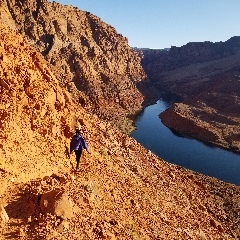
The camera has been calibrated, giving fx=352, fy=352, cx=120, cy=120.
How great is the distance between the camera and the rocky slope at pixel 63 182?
9.59 m

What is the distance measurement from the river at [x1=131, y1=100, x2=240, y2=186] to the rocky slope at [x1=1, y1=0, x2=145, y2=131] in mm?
5061

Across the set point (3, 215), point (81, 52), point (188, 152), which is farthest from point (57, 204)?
point (81, 52)

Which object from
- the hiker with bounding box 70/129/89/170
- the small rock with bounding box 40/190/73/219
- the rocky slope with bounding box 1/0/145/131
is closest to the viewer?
the small rock with bounding box 40/190/73/219

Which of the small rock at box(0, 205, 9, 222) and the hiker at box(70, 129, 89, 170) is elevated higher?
the hiker at box(70, 129, 89, 170)

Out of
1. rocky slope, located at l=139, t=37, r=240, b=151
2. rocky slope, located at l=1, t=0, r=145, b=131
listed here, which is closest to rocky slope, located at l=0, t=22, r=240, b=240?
rocky slope, located at l=1, t=0, r=145, b=131

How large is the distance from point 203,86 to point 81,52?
3998cm

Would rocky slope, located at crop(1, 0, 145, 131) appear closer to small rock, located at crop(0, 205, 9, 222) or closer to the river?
the river

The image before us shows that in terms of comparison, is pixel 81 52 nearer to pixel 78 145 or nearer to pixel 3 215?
pixel 78 145

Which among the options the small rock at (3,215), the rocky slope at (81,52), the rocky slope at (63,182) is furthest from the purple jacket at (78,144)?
the rocky slope at (81,52)

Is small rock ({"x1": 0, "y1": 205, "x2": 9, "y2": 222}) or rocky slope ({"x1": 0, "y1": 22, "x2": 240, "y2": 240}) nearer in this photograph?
small rock ({"x1": 0, "y1": 205, "x2": 9, "y2": 222})

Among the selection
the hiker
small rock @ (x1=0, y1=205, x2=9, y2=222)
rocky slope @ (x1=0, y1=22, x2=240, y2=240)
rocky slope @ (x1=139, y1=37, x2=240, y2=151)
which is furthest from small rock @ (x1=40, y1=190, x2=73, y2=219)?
rocky slope @ (x1=139, y1=37, x2=240, y2=151)

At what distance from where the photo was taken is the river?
40.3 metres

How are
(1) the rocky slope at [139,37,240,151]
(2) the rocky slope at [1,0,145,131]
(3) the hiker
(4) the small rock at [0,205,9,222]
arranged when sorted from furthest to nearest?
(2) the rocky slope at [1,0,145,131]
(1) the rocky slope at [139,37,240,151]
(3) the hiker
(4) the small rock at [0,205,9,222]

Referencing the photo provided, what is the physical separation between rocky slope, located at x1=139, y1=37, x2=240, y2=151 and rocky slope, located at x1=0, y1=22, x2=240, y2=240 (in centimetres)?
3519
